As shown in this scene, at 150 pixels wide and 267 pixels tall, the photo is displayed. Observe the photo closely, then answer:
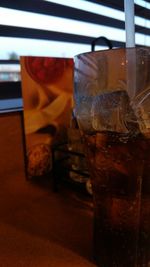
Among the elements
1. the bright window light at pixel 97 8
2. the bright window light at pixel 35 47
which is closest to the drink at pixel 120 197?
the bright window light at pixel 35 47

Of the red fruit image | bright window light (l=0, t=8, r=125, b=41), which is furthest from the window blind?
the red fruit image

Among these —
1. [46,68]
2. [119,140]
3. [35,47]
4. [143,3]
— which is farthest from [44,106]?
[143,3]

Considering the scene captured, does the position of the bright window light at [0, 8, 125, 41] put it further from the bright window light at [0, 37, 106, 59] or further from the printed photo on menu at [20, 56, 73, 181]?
the printed photo on menu at [20, 56, 73, 181]

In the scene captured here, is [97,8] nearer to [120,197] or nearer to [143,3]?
[143,3]

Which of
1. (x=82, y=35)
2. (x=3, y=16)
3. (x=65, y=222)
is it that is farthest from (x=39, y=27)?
(x=65, y=222)

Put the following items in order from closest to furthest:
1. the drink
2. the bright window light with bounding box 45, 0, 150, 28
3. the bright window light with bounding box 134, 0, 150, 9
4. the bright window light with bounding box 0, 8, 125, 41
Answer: the drink, the bright window light with bounding box 0, 8, 125, 41, the bright window light with bounding box 45, 0, 150, 28, the bright window light with bounding box 134, 0, 150, 9

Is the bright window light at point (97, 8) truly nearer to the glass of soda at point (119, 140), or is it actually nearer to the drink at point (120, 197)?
the glass of soda at point (119, 140)
